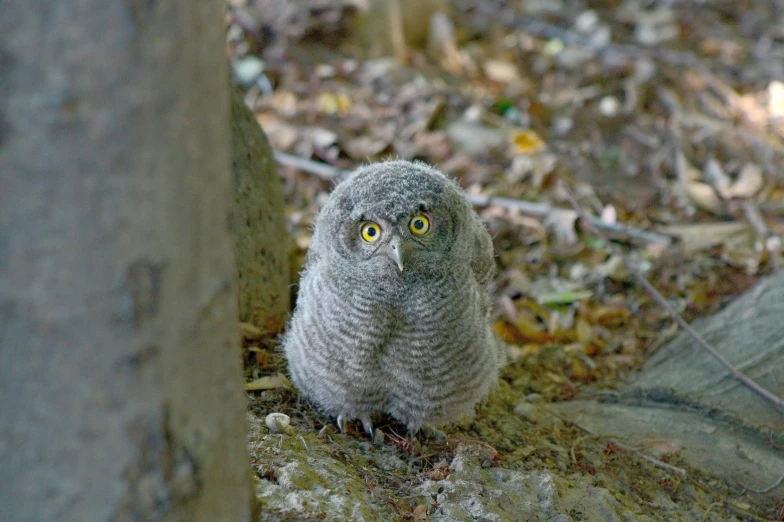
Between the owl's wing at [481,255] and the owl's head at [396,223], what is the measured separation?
0.28m

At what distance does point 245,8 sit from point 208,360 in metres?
6.27

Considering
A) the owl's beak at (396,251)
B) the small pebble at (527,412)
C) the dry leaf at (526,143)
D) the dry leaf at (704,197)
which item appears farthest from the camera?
the dry leaf at (526,143)

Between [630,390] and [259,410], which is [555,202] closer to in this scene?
[630,390]

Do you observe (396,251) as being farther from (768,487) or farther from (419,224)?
(768,487)

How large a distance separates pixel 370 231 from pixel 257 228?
1.21m

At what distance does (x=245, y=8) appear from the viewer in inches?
291

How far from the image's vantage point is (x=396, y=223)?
3.18 m

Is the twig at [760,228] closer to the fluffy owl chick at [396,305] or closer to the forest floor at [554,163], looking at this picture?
the forest floor at [554,163]

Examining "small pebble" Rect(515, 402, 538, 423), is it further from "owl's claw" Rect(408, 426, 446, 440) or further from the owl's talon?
the owl's talon

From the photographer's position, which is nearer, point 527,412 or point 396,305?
point 396,305

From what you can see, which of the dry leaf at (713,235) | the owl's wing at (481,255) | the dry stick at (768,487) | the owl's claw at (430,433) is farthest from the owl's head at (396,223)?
the dry leaf at (713,235)

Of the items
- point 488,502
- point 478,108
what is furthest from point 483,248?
point 478,108

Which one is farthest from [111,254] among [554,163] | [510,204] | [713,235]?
[554,163]

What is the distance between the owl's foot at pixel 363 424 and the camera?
3621mm
